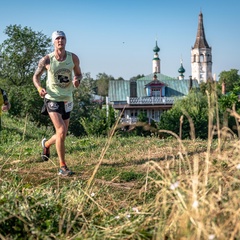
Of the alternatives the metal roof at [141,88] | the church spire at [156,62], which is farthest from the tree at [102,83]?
the metal roof at [141,88]

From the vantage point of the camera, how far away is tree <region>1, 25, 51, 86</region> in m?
37.3

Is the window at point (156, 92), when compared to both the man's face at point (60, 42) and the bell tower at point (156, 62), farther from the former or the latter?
the man's face at point (60, 42)

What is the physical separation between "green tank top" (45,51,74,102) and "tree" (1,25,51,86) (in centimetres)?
3171

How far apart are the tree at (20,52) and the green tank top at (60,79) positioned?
3171 centimetres

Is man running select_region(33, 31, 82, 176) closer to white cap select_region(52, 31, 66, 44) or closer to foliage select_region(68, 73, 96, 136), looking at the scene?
white cap select_region(52, 31, 66, 44)

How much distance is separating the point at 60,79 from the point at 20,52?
3217cm

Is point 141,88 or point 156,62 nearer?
point 141,88

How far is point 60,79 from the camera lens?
6.23 meters

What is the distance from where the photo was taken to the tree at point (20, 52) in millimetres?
37312

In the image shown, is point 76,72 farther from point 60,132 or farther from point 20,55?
point 20,55

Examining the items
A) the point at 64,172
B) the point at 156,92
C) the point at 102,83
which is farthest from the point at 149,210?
the point at 102,83

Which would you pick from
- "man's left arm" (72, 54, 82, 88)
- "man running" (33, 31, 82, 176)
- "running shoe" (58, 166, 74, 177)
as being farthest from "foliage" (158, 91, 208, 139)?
"running shoe" (58, 166, 74, 177)

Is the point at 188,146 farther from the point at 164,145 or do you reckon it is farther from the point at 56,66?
the point at 56,66

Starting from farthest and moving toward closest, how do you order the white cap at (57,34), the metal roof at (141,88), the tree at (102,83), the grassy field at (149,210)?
the tree at (102,83)
the metal roof at (141,88)
the white cap at (57,34)
the grassy field at (149,210)
